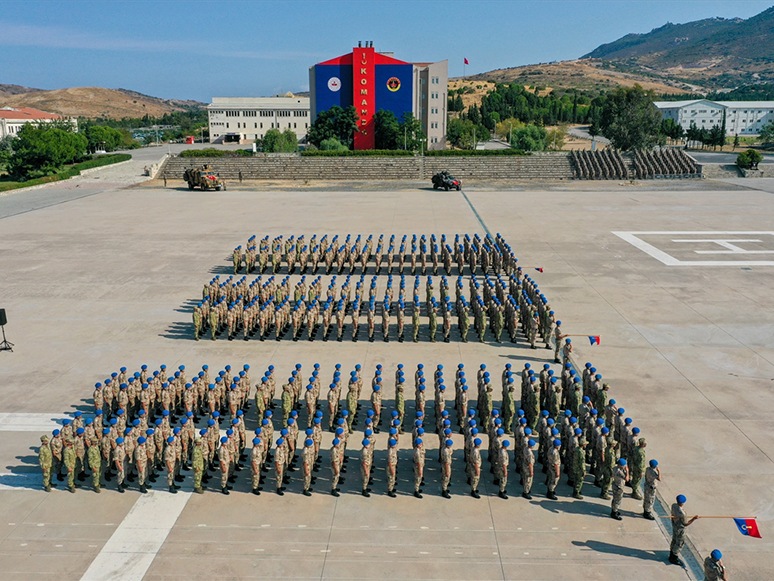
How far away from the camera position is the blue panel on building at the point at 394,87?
65.7 metres

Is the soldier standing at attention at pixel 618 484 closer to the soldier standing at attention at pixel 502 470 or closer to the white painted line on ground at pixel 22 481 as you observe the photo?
the soldier standing at attention at pixel 502 470

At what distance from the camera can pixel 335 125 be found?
6384 cm

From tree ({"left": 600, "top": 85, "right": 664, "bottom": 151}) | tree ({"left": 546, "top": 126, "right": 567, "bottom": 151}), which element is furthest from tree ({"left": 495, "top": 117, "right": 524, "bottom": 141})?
tree ({"left": 600, "top": 85, "right": 664, "bottom": 151})

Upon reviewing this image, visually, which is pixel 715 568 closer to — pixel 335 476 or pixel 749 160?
pixel 335 476

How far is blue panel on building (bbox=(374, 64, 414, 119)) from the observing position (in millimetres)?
65688

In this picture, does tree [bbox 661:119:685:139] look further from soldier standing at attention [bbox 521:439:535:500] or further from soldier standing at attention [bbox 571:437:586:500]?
soldier standing at attention [bbox 521:439:535:500]

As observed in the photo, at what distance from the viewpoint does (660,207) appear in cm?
3262

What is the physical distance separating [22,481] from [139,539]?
2.51 meters

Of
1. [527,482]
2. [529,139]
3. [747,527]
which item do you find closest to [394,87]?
[529,139]

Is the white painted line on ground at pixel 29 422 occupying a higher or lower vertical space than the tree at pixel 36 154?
lower

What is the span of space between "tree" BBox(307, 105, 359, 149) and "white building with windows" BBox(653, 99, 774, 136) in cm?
6695

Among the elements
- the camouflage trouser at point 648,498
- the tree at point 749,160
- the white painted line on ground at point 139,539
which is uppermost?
the tree at point 749,160

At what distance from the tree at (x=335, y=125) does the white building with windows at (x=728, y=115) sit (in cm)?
6695

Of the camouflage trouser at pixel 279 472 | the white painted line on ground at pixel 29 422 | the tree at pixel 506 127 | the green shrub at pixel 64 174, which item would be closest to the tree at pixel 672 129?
the tree at pixel 506 127
